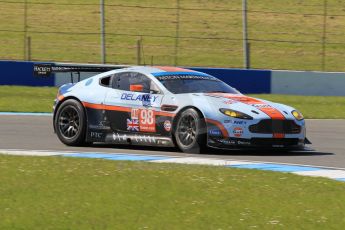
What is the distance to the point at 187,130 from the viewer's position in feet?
44.7

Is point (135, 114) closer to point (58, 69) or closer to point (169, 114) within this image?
point (169, 114)

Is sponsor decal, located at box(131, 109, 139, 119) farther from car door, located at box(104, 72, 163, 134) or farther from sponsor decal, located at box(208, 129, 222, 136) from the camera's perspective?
sponsor decal, located at box(208, 129, 222, 136)

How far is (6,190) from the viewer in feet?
31.3

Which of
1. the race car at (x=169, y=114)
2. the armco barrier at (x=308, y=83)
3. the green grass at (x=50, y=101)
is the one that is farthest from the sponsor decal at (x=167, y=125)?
the armco barrier at (x=308, y=83)

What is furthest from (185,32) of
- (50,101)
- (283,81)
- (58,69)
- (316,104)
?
(58,69)

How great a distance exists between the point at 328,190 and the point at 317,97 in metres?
15.9

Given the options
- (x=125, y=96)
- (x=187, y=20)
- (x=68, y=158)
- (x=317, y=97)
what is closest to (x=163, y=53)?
(x=187, y=20)

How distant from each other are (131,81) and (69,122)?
118 cm

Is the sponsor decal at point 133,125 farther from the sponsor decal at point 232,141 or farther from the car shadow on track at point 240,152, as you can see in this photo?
the sponsor decal at point 232,141

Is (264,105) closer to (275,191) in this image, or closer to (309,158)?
(309,158)

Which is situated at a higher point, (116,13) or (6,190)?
(116,13)

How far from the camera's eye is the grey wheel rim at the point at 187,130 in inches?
533

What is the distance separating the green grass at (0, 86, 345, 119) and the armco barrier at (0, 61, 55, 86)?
322 millimetres

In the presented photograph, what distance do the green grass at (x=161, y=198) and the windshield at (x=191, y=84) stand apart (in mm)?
2990
